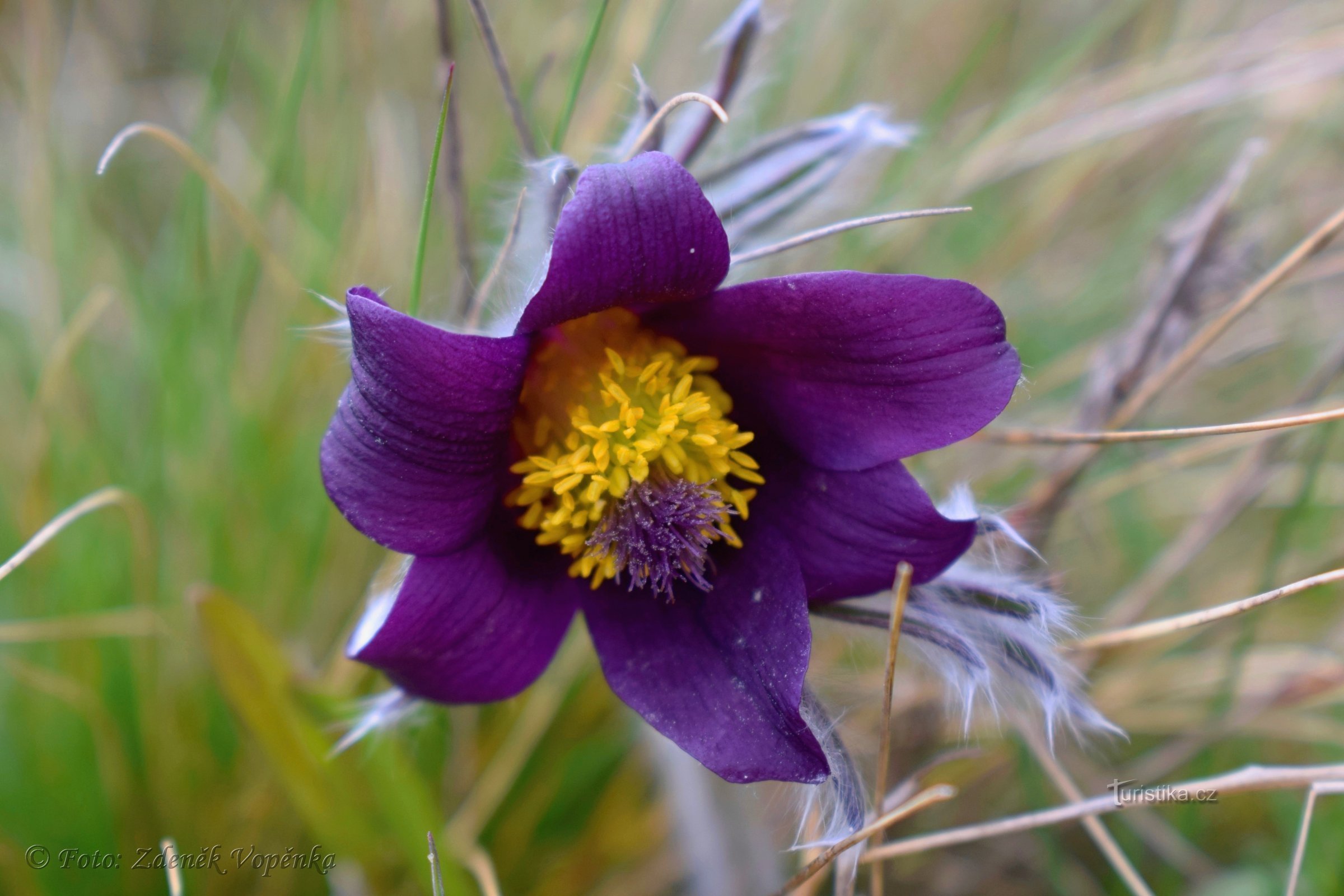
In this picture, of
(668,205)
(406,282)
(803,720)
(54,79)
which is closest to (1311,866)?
(803,720)

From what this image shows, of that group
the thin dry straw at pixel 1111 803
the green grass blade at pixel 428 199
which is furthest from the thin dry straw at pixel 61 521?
the thin dry straw at pixel 1111 803

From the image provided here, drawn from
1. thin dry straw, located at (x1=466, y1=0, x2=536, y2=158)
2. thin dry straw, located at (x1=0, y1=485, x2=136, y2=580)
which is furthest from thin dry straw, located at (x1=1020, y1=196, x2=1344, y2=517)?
thin dry straw, located at (x1=0, y1=485, x2=136, y2=580)

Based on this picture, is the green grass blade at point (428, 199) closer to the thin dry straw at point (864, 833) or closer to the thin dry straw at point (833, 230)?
the thin dry straw at point (833, 230)

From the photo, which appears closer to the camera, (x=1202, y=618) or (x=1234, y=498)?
(x=1202, y=618)

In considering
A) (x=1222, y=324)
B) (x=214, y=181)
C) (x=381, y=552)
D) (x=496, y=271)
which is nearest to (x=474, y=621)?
(x=496, y=271)

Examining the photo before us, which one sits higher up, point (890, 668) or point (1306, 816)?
point (890, 668)

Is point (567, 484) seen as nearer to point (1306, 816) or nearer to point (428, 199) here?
point (428, 199)

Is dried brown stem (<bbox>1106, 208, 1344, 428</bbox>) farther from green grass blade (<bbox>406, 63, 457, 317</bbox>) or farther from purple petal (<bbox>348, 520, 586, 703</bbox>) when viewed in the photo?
green grass blade (<bbox>406, 63, 457, 317</bbox>)
